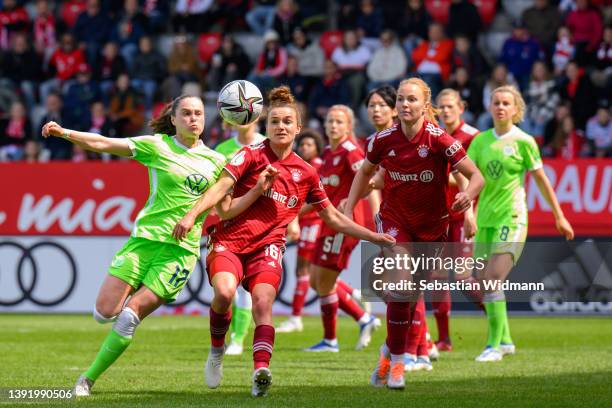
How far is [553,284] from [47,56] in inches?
536

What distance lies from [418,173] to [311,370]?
251cm

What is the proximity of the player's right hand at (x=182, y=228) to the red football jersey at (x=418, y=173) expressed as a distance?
1877mm

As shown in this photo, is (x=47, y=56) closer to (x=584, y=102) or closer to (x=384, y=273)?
(x=584, y=102)

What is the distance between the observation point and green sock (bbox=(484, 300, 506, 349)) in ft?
40.6

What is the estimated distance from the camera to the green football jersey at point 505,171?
12.6 metres

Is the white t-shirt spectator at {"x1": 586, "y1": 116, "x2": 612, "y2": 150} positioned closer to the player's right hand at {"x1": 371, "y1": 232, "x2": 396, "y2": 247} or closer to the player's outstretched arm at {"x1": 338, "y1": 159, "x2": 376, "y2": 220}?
the player's outstretched arm at {"x1": 338, "y1": 159, "x2": 376, "y2": 220}

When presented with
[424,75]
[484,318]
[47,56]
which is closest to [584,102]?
[424,75]

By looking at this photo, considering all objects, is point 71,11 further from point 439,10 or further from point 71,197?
point 71,197

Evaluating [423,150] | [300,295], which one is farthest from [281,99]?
[300,295]

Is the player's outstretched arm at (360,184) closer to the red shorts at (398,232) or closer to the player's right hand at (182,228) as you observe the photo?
the red shorts at (398,232)

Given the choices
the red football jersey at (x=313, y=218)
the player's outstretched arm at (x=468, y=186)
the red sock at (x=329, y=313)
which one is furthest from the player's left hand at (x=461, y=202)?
the red football jersey at (x=313, y=218)

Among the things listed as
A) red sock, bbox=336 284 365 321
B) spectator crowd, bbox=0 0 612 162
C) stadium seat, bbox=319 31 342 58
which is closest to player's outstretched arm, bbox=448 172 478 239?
red sock, bbox=336 284 365 321

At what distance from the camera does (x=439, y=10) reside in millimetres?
23547

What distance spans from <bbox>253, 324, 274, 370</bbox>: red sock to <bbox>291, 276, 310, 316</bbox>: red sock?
6891 mm
